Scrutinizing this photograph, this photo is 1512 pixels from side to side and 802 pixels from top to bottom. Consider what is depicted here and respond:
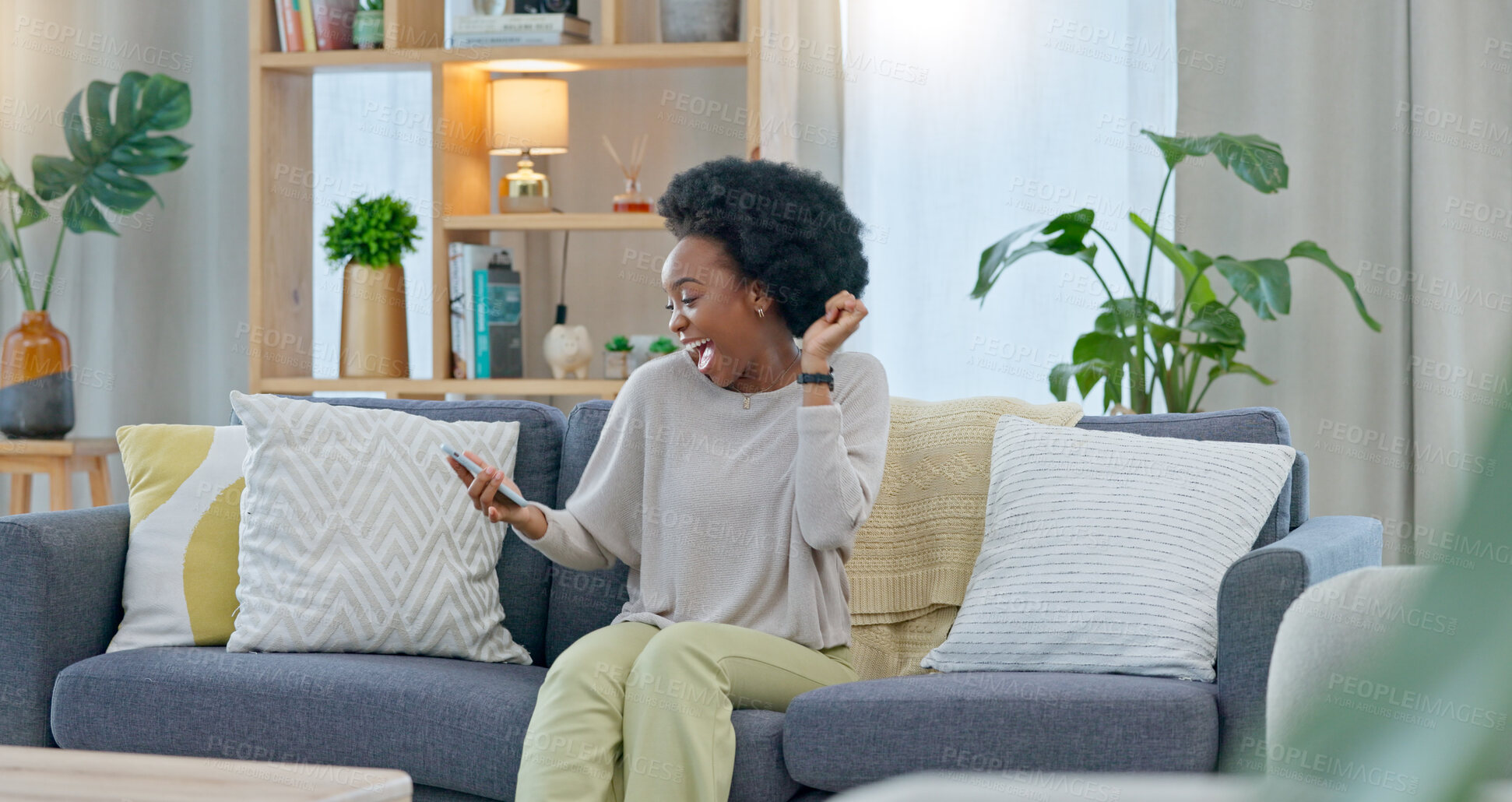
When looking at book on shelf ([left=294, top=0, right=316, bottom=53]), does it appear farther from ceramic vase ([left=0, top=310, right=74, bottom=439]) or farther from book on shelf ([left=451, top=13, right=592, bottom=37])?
ceramic vase ([left=0, top=310, right=74, bottom=439])

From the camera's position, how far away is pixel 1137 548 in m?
1.80

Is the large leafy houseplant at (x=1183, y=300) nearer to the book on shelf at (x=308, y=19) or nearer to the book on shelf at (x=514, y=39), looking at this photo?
the book on shelf at (x=514, y=39)

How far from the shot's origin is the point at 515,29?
3.14 m

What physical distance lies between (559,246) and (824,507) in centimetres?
203

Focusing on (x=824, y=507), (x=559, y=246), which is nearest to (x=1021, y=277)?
(x=559, y=246)

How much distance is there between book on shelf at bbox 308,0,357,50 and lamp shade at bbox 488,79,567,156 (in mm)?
408

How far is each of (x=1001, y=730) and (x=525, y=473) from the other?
0.96 m

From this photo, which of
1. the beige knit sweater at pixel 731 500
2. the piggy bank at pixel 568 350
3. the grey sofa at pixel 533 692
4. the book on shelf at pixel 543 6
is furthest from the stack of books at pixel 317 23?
the beige knit sweater at pixel 731 500

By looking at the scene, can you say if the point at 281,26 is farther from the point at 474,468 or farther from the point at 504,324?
the point at 474,468

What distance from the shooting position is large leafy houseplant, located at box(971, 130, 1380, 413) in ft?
8.76

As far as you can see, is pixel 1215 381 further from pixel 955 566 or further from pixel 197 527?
pixel 197 527

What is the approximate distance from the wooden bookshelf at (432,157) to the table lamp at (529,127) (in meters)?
0.04

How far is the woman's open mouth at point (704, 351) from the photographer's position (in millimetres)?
1899

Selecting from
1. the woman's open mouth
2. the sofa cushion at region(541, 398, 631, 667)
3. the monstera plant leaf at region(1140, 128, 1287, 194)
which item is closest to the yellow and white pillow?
the sofa cushion at region(541, 398, 631, 667)
